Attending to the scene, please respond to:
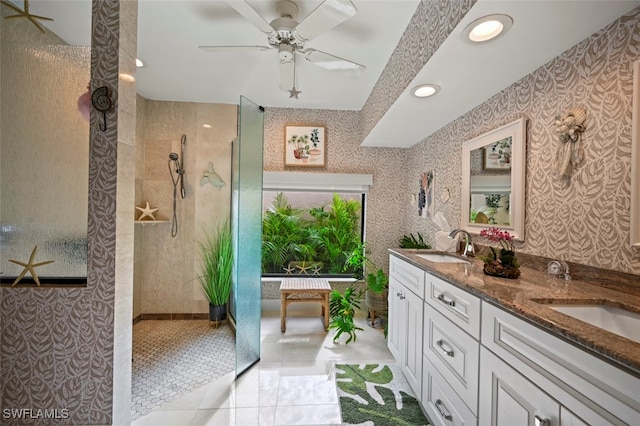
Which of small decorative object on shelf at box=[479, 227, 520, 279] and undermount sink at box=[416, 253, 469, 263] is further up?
small decorative object on shelf at box=[479, 227, 520, 279]

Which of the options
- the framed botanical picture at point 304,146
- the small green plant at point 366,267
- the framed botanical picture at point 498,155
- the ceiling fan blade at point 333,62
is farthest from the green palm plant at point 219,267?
the framed botanical picture at point 498,155

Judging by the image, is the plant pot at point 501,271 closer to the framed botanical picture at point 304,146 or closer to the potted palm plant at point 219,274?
the framed botanical picture at point 304,146

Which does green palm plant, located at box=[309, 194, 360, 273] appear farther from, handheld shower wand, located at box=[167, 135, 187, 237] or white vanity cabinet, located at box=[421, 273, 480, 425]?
white vanity cabinet, located at box=[421, 273, 480, 425]

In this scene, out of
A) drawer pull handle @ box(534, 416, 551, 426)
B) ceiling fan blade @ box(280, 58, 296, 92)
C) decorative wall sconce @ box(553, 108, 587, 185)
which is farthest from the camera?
ceiling fan blade @ box(280, 58, 296, 92)

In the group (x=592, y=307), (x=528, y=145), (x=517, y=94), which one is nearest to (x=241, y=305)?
(x=592, y=307)

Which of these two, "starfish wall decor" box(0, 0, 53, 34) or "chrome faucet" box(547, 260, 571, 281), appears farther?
"chrome faucet" box(547, 260, 571, 281)

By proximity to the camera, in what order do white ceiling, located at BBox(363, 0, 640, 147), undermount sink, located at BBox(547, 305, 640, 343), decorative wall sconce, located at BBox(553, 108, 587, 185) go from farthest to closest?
decorative wall sconce, located at BBox(553, 108, 587, 185), white ceiling, located at BBox(363, 0, 640, 147), undermount sink, located at BBox(547, 305, 640, 343)

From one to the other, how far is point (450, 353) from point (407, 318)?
0.58 meters

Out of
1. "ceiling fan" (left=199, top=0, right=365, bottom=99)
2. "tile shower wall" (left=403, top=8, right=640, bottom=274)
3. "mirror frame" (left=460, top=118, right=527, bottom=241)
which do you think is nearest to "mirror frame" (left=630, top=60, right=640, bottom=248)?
"tile shower wall" (left=403, top=8, right=640, bottom=274)

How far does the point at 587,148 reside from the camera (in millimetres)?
1227

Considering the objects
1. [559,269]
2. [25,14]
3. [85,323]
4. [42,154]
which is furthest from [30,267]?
[559,269]

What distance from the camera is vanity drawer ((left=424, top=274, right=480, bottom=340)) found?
1.16 meters

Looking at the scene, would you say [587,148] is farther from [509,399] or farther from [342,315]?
[342,315]

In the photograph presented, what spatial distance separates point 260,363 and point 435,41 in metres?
2.57
